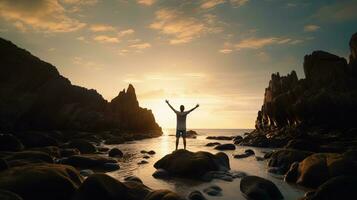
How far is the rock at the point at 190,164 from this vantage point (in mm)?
14766

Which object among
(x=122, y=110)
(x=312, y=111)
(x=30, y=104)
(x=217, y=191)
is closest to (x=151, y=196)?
(x=217, y=191)

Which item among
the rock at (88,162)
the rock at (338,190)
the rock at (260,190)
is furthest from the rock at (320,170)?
the rock at (88,162)

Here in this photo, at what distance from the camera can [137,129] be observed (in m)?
102

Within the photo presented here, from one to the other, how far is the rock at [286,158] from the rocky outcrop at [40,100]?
60.6 m

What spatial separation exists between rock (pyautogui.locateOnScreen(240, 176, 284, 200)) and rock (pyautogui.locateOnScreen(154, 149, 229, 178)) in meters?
3.88

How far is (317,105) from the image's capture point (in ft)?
183

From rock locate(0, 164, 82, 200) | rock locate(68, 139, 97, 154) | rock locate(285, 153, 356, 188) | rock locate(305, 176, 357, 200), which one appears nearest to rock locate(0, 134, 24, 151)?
rock locate(68, 139, 97, 154)

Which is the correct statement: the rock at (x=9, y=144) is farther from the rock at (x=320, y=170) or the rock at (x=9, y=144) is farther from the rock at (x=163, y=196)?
the rock at (x=320, y=170)

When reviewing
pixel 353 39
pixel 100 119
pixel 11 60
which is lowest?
pixel 100 119

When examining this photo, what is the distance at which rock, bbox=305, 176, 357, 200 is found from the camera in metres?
→ 8.03

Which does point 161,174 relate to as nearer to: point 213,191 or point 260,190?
point 213,191

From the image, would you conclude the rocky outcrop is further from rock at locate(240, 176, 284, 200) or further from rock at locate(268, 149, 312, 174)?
rock at locate(240, 176, 284, 200)

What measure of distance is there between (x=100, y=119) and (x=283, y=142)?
1869 inches

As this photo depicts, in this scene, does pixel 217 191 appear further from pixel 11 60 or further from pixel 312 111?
pixel 11 60
